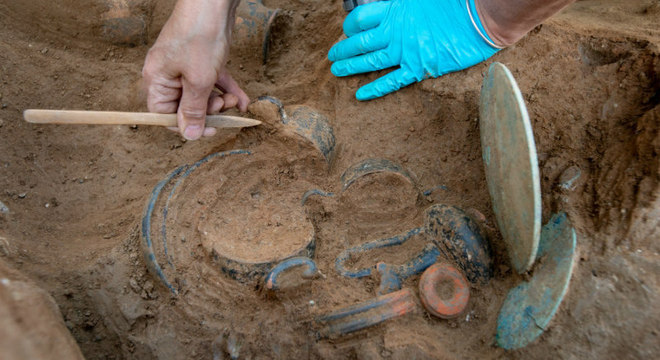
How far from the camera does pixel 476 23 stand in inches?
87.2

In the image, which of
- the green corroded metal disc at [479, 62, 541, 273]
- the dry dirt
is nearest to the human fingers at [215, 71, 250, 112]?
the dry dirt

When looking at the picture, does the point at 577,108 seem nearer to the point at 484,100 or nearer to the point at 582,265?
the point at 484,100

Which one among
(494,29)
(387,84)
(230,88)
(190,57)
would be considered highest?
(190,57)

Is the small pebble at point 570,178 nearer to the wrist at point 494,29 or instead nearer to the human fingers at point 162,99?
the wrist at point 494,29

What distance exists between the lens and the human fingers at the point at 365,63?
238 cm

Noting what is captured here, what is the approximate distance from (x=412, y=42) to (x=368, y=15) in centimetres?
32

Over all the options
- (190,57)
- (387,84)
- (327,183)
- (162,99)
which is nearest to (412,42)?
(387,84)

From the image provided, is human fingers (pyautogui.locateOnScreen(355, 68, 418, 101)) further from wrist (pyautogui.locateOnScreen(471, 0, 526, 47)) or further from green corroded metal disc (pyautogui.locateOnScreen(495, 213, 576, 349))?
green corroded metal disc (pyautogui.locateOnScreen(495, 213, 576, 349))

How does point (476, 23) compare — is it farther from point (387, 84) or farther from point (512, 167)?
point (512, 167)

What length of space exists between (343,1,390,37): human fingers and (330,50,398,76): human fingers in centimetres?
18

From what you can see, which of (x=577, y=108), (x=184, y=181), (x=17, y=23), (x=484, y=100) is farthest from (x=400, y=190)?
(x=17, y=23)

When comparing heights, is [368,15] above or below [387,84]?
above

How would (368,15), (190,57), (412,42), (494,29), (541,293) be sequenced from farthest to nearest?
(368,15) < (412,42) < (494,29) < (190,57) < (541,293)

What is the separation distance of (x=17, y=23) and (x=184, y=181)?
1859 millimetres
